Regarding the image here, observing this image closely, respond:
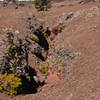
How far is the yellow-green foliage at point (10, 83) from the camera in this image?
16594 millimetres

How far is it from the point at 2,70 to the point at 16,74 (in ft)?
6.49

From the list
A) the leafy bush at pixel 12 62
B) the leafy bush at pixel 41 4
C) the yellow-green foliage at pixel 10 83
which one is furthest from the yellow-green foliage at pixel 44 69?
the leafy bush at pixel 41 4

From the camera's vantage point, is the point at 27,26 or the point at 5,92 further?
the point at 27,26

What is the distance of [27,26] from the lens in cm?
3625

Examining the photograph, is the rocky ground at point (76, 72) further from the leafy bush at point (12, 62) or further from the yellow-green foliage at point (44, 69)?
the leafy bush at point (12, 62)

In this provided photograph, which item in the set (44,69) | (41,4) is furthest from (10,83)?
(41,4)

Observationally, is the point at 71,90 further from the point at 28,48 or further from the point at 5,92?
the point at 28,48

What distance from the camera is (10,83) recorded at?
55.1 feet

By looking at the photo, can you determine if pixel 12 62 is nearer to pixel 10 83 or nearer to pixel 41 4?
pixel 10 83

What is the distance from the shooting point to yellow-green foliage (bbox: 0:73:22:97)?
16.6m

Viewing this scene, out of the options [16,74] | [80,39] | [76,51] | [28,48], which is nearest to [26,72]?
[16,74]

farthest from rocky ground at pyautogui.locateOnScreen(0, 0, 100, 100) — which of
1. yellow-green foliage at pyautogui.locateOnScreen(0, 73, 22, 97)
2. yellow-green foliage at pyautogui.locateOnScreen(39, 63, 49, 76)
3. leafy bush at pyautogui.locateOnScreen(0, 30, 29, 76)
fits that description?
leafy bush at pyautogui.locateOnScreen(0, 30, 29, 76)

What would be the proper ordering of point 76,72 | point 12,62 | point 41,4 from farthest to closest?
point 41,4
point 12,62
point 76,72

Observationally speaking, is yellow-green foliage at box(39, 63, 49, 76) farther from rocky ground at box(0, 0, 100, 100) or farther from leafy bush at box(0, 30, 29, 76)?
leafy bush at box(0, 30, 29, 76)
